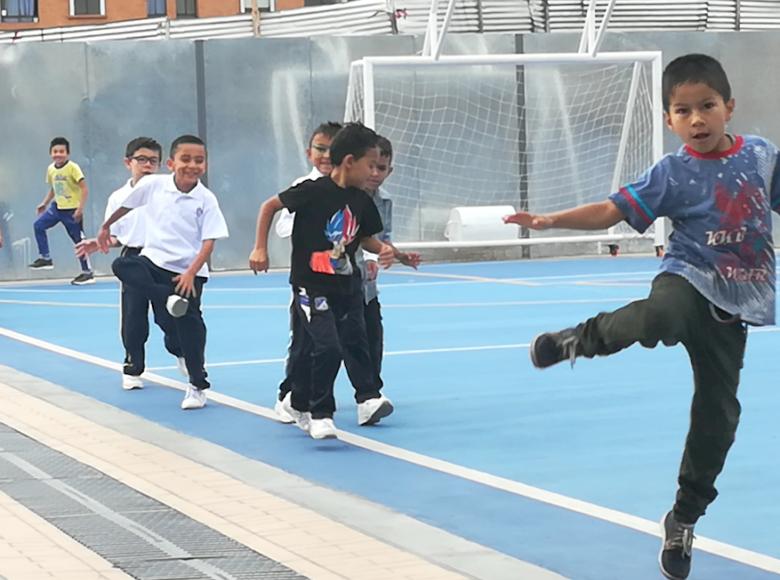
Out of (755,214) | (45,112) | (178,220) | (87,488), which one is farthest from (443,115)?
(755,214)

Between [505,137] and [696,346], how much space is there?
20.5m

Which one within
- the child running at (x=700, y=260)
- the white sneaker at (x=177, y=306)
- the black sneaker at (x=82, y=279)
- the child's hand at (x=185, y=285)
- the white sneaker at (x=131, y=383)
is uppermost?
the child running at (x=700, y=260)

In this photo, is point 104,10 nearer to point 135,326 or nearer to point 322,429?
point 135,326

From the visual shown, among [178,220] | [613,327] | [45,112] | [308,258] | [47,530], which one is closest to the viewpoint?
[613,327]

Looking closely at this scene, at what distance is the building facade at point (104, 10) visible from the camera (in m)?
60.1

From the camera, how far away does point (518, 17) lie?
2717cm

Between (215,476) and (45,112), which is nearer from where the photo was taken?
(215,476)

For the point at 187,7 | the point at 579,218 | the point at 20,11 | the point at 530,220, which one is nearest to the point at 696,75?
the point at 579,218

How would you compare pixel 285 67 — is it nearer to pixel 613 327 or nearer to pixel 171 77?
pixel 171 77

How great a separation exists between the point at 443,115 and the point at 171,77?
399 centimetres

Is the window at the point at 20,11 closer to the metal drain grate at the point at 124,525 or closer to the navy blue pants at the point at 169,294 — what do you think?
the navy blue pants at the point at 169,294

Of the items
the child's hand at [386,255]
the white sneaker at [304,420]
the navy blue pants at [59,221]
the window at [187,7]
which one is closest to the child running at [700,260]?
the child's hand at [386,255]

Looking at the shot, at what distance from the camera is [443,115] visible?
25609 millimetres

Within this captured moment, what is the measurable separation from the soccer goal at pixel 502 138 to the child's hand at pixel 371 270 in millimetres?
14741
